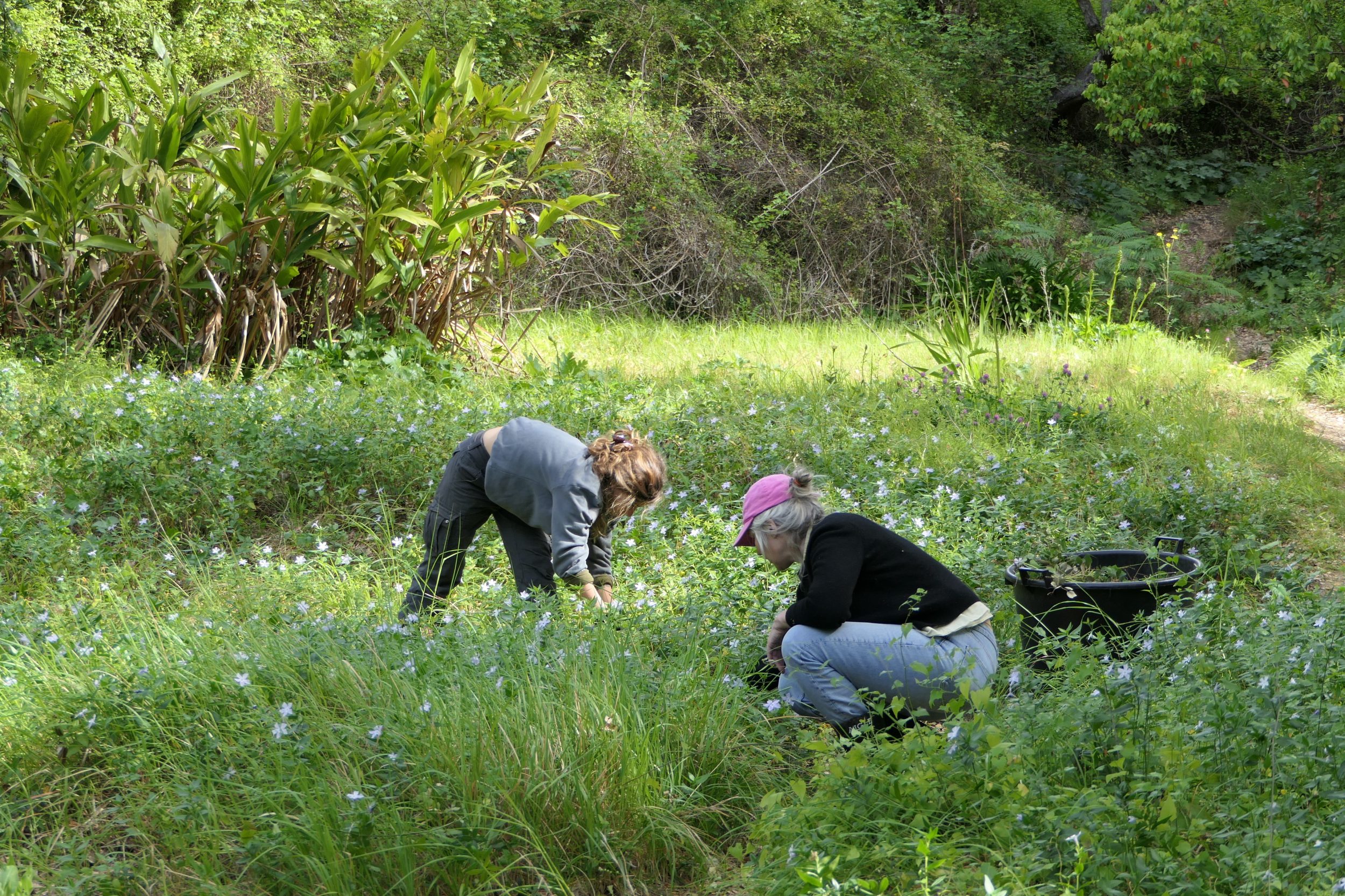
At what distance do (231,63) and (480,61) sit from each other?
8.26 ft

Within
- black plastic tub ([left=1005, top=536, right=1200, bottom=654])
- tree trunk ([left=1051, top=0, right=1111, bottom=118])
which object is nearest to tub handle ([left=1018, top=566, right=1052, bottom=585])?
black plastic tub ([left=1005, top=536, right=1200, bottom=654])

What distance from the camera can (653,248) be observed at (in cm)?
1131

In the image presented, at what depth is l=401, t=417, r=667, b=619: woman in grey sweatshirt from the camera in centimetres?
369

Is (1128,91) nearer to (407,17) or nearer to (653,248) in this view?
(653,248)

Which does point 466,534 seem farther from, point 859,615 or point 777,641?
point 859,615

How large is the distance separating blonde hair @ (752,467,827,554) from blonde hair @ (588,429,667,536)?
0.45 m

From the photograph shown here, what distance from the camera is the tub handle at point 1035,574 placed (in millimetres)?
3650

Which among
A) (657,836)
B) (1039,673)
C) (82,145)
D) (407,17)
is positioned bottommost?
(657,836)

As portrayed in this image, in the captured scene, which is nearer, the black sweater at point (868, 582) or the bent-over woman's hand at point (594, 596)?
the black sweater at point (868, 582)

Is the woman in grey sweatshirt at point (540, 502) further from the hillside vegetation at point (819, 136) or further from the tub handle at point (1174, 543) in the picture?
the hillside vegetation at point (819, 136)

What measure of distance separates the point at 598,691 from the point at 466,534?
1.35 m

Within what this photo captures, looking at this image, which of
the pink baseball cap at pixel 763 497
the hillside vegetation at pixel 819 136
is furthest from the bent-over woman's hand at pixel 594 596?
the hillside vegetation at pixel 819 136

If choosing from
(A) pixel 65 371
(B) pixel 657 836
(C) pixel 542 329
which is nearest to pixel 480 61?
(C) pixel 542 329

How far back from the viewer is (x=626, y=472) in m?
3.66
